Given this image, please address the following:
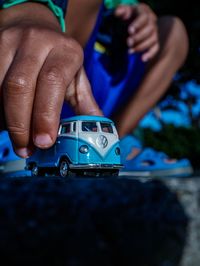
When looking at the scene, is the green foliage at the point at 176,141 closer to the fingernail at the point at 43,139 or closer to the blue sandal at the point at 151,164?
the blue sandal at the point at 151,164

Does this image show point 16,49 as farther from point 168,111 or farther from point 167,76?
point 168,111

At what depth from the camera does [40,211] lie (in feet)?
0.74

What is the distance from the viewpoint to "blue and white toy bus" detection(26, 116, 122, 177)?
0.46 m

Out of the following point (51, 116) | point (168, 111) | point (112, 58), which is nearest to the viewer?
point (51, 116)

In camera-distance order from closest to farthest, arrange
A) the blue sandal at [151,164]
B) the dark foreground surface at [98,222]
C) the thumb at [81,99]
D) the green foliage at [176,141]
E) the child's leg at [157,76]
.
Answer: the dark foreground surface at [98,222], the thumb at [81,99], the blue sandal at [151,164], the child's leg at [157,76], the green foliage at [176,141]

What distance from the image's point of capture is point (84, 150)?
46 centimetres

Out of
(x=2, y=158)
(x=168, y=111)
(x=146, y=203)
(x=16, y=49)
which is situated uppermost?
(x=16, y=49)

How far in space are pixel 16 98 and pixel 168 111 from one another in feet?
9.38

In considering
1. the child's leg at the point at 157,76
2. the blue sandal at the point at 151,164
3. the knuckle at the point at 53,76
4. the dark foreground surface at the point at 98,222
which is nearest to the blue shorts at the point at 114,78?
the child's leg at the point at 157,76

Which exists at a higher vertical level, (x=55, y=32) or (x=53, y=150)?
(x=55, y=32)

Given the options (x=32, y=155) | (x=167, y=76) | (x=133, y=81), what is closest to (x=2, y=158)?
(x=32, y=155)

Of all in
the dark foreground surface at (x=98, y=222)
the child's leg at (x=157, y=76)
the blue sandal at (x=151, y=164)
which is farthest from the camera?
the child's leg at (x=157, y=76)

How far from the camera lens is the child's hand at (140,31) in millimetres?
1125

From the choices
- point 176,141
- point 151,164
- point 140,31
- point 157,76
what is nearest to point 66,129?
point 140,31
